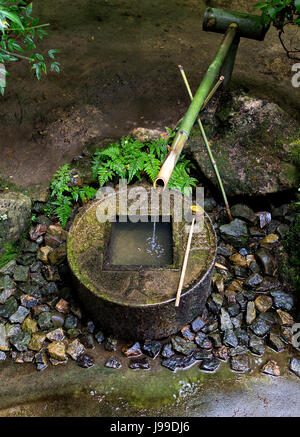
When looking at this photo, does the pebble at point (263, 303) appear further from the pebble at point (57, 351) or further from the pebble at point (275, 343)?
the pebble at point (57, 351)

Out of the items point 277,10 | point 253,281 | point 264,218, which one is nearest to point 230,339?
point 253,281

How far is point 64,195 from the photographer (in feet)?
15.9

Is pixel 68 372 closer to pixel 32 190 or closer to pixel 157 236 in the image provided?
pixel 157 236

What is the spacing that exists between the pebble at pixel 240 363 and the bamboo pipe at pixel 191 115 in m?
1.79

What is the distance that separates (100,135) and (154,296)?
2.71m

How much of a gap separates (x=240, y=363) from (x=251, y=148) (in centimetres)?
253

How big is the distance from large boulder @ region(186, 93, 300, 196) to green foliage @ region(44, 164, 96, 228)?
140cm

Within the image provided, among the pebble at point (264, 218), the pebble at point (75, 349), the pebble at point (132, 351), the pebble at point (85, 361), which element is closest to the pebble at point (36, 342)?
the pebble at point (75, 349)

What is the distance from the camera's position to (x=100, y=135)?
210 inches

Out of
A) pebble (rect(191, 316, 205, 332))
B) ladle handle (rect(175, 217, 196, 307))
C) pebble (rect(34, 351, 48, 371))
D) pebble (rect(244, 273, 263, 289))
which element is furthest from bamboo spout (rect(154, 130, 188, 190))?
pebble (rect(34, 351, 48, 371))

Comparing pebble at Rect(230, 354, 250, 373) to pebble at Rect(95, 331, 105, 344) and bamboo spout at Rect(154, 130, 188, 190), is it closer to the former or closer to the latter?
pebble at Rect(95, 331, 105, 344)

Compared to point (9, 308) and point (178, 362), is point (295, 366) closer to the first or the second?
point (178, 362)

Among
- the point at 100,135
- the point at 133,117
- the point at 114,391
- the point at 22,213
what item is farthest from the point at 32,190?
the point at 114,391

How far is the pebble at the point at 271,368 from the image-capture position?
11.7 feet
